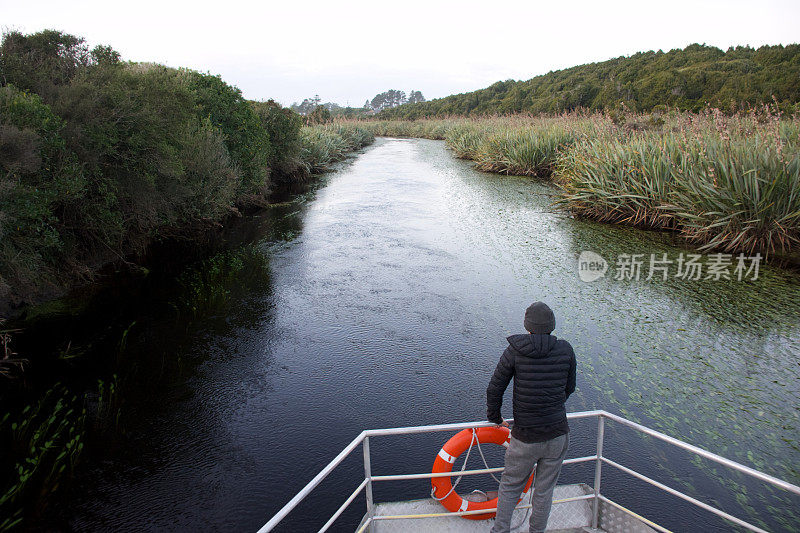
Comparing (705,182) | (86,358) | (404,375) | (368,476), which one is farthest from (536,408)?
(705,182)

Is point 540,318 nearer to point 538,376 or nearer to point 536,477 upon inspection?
point 538,376

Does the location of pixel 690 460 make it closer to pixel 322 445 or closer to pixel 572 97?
pixel 322 445

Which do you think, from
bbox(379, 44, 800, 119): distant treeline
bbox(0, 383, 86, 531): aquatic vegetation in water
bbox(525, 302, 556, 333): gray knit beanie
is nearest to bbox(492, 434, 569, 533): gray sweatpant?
bbox(525, 302, 556, 333): gray knit beanie

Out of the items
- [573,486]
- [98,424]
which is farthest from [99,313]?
[573,486]

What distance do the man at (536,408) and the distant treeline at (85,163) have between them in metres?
4.94

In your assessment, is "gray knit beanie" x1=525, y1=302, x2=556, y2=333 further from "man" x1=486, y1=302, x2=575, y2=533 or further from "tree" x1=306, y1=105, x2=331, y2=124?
"tree" x1=306, y1=105, x2=331, y2=124

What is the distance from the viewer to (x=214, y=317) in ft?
22.1

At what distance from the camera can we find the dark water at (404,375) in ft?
12.2

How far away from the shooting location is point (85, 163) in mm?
6289

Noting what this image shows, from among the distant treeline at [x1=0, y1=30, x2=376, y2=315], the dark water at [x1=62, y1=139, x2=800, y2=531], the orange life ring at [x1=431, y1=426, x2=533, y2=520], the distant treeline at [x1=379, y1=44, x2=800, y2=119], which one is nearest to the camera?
the orange life ring at [x1=431, y1=426, x2=533, y2=520]

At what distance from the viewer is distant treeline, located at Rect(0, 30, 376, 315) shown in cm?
533

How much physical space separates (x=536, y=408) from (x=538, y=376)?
0.17 m

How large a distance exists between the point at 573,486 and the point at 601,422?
2.51 ft

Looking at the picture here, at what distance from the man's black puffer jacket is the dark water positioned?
1.43 meters
